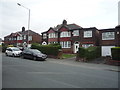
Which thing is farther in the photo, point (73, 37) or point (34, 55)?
point (73, 37)

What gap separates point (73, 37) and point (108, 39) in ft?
29.4

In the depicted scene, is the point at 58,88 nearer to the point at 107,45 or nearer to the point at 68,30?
the point at 107,45

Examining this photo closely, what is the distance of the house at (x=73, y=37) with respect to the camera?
111 feet

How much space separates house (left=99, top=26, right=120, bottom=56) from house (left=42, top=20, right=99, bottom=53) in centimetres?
219

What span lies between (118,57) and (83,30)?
15.5 m

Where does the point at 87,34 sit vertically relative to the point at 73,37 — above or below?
above

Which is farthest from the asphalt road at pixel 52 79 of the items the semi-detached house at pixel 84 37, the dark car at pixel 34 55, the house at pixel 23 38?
the house at pixel 23 38

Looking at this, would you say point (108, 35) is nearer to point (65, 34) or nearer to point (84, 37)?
point (84, 37)

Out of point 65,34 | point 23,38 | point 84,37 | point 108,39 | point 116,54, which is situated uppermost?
point 23,38

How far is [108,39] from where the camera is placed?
3130cm

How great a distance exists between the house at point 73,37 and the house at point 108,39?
219cm

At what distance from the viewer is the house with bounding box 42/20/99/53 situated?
33.8m

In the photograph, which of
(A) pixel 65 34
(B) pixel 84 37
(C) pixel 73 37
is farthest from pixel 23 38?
(B) pixel 84 37

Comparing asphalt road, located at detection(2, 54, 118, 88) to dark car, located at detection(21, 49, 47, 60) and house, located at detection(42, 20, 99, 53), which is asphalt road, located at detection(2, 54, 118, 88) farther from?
house, located at detection(42, 20, 99, 53)
